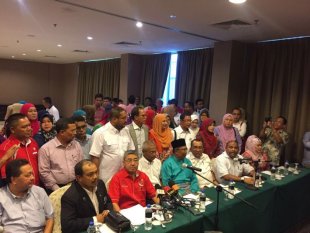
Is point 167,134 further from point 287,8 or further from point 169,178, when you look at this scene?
point 287,8

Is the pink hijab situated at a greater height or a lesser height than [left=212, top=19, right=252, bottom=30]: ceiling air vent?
lesser

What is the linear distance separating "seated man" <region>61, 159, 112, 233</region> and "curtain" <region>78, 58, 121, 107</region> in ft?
24.0

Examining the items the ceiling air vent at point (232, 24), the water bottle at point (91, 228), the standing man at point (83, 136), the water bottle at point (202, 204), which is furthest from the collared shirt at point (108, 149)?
the ceiling air vent at point (232, 24)

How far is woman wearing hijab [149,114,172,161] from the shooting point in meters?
3.69

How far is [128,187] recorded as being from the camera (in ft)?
8.33

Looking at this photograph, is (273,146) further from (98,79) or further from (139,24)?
(98,79)

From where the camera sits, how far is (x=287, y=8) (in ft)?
11.4

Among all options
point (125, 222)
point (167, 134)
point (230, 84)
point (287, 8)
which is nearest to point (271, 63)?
point (230, 84)

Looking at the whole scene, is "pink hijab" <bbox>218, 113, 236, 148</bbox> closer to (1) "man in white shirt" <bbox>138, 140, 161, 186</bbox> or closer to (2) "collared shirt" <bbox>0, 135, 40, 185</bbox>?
(1) "man in white shirt" <bbox>138, 140, 161, 186</bbox>

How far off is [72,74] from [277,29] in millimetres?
10342

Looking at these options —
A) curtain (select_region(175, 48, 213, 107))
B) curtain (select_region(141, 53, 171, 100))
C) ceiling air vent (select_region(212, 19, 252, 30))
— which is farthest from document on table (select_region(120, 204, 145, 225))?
curtain (select_region(141, 53, 171, 100))

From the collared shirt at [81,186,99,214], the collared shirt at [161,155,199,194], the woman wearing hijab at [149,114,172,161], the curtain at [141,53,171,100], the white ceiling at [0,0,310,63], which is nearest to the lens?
the collared shirt at [81,186,99,214]

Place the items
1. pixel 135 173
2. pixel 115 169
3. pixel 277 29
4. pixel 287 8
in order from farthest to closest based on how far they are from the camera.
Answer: pixel 277 29 < pixel 287 8 < pixel 115 169 < pixel 135 173

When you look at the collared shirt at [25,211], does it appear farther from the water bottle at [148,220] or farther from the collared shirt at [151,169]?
the collared shirt at [151,169]
